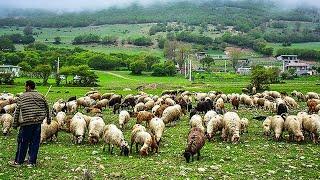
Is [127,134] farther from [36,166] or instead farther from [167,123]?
[36,166]

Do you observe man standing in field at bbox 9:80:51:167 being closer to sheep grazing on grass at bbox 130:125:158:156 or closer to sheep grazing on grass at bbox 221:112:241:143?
sheep grazing on grass at bbox 130:125:158:156

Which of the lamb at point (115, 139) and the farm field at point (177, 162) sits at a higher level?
the lamb at point (115, 139)

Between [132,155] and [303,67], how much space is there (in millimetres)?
173881

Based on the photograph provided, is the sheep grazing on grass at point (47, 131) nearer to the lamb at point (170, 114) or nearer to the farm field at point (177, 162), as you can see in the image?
the farm field at point (177, 162)

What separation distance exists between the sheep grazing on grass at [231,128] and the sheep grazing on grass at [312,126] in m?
3.49

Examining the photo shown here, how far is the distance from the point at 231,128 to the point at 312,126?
13.2 ft

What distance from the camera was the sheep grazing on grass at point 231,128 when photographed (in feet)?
69.6

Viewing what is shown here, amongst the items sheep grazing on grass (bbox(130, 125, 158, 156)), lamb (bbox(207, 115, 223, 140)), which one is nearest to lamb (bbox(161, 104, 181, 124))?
lamb (bbox(207, 115, 223, 140))

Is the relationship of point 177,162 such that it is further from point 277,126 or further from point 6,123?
point 6,123

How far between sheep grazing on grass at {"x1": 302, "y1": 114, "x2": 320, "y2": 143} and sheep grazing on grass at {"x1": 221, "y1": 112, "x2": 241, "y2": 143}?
3489mm

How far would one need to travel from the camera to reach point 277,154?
18266mm

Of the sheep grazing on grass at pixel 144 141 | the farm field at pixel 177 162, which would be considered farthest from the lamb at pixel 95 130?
the sheep grazing on grass at pixel 144 141

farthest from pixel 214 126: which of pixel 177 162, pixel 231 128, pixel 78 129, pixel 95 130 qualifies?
pixel 78 129

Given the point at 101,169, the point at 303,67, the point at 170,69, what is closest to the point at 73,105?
the point at 101,169
